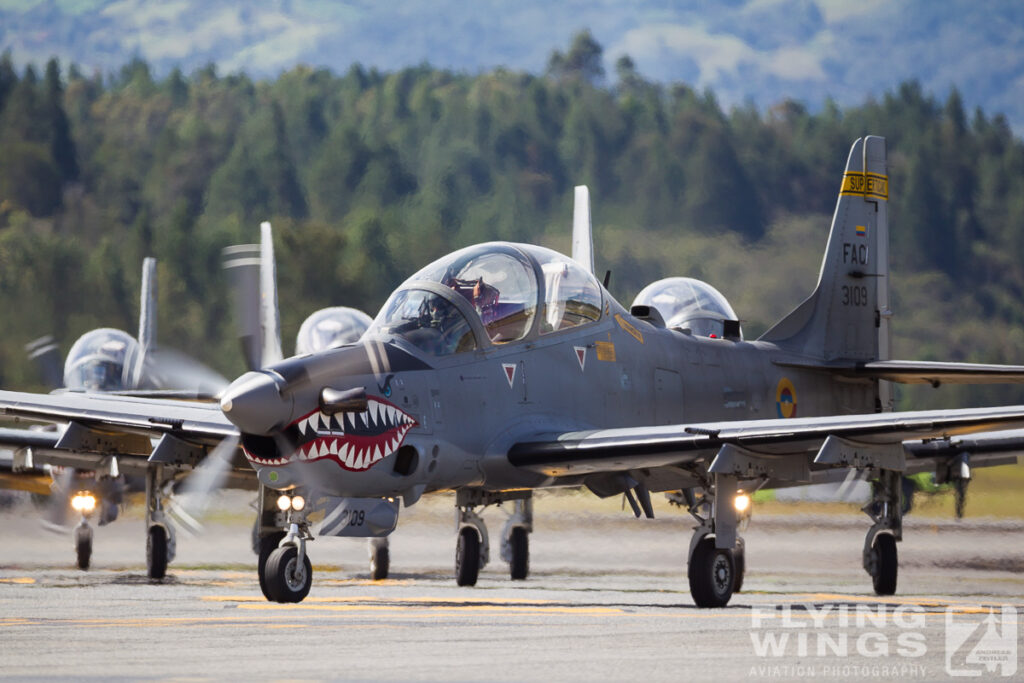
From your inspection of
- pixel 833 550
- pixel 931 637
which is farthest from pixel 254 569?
pixel 931 637

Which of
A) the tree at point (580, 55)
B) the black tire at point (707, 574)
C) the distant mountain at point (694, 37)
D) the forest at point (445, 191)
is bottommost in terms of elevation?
the black tire at point (707, 574)

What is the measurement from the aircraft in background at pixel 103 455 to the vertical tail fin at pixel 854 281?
6875 mm

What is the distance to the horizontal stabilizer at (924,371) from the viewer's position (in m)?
15.1

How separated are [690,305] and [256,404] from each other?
8934 millimetres

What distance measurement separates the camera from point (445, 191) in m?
43.5

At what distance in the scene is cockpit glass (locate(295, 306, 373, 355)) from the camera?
24422 mm

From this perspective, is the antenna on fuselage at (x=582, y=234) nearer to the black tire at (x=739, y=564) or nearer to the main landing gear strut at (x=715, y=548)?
the black tire at (x=739, y=564)

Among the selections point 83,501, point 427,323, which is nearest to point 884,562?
point 427,323

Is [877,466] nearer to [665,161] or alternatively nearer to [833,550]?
[833,550]

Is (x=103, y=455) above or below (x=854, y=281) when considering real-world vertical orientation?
below

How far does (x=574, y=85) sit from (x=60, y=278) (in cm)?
3165

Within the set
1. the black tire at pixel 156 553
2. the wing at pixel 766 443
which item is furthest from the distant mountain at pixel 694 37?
the wing at pixel 766 443

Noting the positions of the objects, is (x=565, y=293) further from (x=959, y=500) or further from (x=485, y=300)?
(x=959, y=500)

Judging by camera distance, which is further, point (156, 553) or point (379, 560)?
point (379, 560)
